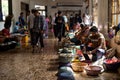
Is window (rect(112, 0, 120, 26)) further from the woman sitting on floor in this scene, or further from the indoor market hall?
the woman sitting on floor

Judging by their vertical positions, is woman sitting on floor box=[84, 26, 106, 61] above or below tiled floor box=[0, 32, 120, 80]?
above

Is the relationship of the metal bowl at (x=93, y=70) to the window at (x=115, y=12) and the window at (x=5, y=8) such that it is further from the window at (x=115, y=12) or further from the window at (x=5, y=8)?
the window at (x=5, y=8)

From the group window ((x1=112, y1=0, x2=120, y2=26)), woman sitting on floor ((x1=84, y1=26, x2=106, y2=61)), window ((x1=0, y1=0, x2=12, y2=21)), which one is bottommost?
woman sitting on floor ((x1=84, y1=26, x2=106, y2=61))

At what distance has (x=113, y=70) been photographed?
20.5 feet

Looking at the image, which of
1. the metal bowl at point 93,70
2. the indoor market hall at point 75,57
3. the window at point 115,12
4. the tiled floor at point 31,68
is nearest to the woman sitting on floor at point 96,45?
the indoor market hall at point 75,57

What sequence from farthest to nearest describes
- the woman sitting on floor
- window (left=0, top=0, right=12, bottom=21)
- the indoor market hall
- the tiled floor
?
window (left=0, top=0, right=12, bottom=21)
the woman sitting on floor
the indoor market hall
the tiled floor

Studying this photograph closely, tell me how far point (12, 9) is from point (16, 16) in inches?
37.8

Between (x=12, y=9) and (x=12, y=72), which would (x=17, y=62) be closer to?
A: (x=12, y=72)

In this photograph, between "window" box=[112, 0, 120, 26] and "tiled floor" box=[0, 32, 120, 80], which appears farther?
"window" box=[112, 0, 120, 26]

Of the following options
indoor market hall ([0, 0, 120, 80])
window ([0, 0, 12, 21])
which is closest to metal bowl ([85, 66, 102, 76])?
indoor market hall ([0, 0, 120, 80])

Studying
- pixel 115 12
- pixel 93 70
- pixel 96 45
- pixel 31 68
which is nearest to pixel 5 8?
pixel 115 12

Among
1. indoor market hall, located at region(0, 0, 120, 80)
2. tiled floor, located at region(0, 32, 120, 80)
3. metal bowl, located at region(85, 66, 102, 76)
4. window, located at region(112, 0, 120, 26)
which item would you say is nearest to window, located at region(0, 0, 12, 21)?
indoor market hall, located at region(0, 0, 120, 80)

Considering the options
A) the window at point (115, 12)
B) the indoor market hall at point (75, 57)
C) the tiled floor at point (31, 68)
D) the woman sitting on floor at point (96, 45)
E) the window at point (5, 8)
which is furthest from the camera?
the window at point (5, 8)

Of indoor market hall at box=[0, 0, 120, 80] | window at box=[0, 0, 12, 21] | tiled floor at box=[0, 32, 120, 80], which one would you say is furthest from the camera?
window at box=[0, 0, 12, 21]
